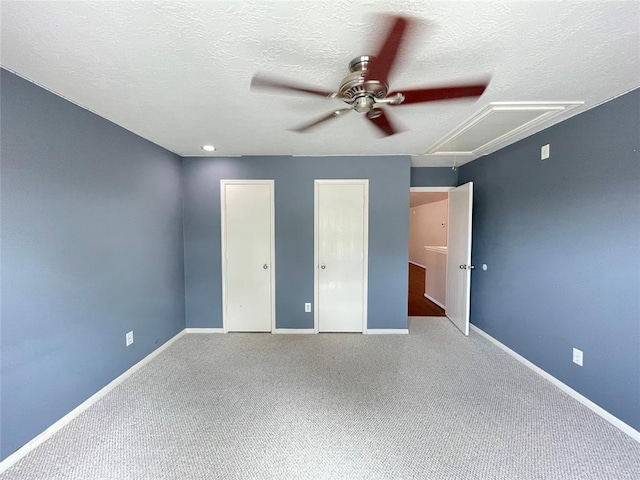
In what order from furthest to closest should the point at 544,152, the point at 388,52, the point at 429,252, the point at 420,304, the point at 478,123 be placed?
the point at 429,252, the point at 420,304, the point at 544,152, the point at 478,123, the point at 388,52

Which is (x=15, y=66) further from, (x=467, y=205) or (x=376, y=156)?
(x=467, y=205)

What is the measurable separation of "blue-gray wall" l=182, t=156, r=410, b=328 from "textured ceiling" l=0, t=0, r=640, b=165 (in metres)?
1.14

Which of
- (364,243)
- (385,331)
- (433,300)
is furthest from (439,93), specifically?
(433,300)

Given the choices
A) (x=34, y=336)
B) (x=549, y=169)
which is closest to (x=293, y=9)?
(x=34, y=336)

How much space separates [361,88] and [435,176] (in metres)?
2.93

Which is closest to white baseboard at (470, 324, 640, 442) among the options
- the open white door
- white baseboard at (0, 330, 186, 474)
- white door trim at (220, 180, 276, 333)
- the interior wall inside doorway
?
the open white door

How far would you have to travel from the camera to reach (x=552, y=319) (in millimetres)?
2188

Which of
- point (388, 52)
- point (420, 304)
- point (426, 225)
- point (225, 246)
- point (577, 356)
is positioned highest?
point (388, 52)

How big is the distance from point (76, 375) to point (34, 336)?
48cm

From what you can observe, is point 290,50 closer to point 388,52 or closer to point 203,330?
point 388,52

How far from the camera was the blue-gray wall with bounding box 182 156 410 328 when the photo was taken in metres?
3.09

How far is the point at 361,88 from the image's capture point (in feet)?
4.09

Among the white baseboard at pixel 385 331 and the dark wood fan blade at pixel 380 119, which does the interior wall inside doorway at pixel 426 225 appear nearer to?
the white baseboard at pixel 385 331

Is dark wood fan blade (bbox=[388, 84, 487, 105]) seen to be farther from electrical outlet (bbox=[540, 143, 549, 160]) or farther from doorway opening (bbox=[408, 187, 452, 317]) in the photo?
doorway opening (bbox=[408, 187, 452, 317])
